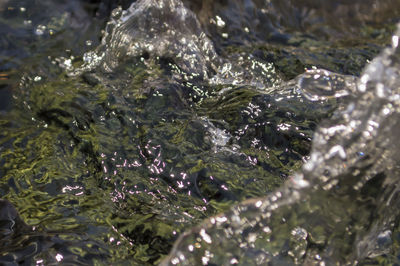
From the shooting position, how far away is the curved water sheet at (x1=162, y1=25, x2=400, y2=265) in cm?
163

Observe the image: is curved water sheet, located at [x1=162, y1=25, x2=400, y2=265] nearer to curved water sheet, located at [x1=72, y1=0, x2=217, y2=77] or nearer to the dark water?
the dark water

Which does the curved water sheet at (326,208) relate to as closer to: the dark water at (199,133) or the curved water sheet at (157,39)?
the dark water at (199,133)

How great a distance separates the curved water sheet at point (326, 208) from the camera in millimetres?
1633

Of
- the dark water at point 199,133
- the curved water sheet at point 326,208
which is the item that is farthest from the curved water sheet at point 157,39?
the curved water sheet at point 326,208

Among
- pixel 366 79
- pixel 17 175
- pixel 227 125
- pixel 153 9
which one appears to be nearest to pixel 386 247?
pixel 366 79

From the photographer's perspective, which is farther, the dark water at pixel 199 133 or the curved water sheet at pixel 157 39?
the curved water sheet at pixel 157 39

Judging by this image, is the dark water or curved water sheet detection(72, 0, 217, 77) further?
curved water sheet detection(72, 0, 217, 77)

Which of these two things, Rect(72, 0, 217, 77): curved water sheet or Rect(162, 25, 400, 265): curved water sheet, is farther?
Rect(72, 0, 217, 77): curved water sheet

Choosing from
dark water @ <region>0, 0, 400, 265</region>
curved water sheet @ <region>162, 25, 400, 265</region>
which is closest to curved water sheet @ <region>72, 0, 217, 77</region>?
dark water @ <region>0, 0, 400, 265</region>

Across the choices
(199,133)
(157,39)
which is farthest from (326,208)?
(157,39)

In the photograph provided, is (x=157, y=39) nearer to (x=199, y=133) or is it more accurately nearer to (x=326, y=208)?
(x=199, y=133)

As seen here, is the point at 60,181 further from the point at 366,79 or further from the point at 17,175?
the point at 366,79

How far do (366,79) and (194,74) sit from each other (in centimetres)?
118

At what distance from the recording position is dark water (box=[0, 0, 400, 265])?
5.47 ft
